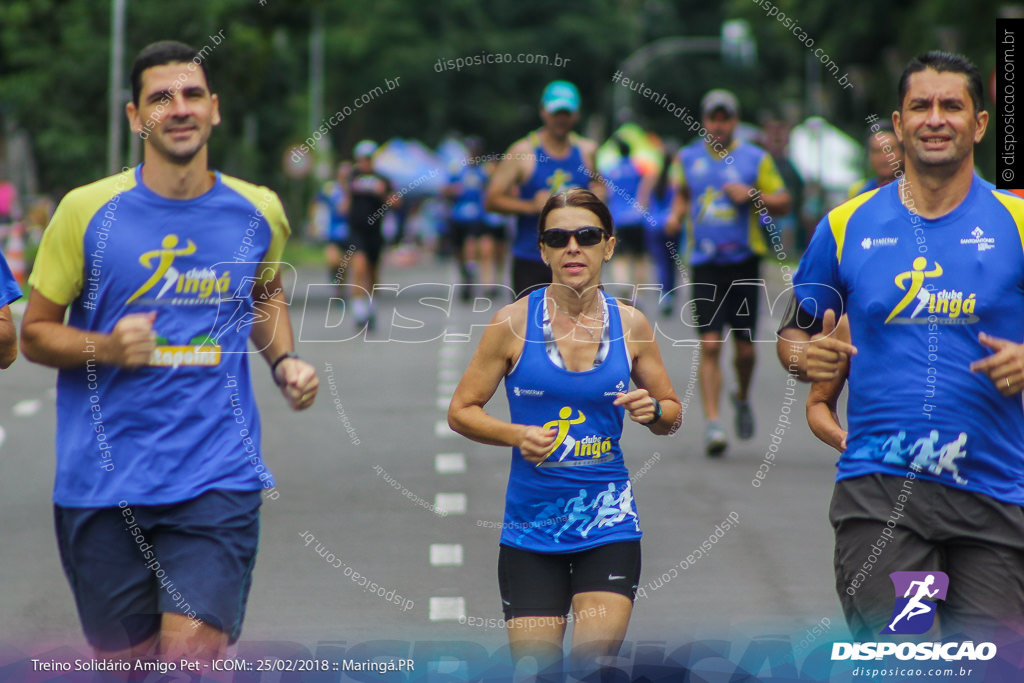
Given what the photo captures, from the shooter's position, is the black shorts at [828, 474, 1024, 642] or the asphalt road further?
the asphalt road

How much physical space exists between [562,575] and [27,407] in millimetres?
9302

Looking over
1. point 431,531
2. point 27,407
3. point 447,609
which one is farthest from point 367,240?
point 447,609

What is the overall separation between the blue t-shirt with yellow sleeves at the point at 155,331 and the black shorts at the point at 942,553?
64.2 inches

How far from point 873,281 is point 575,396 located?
0.89 meters

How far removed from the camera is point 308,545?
25.7 feet

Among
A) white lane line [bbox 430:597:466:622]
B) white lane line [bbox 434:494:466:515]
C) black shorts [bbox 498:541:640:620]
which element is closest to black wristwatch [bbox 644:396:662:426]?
black shorts [bbox 498:541:640:620]

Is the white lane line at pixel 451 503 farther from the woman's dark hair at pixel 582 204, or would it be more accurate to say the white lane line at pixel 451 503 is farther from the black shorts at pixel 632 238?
the black shorts at pixel 632 238

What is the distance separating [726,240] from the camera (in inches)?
412

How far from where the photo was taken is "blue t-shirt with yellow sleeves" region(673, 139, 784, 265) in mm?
10438

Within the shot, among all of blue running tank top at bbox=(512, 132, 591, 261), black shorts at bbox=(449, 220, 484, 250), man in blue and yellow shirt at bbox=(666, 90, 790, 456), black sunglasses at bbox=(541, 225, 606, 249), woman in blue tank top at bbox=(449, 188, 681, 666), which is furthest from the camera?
black shorts at bbox=(449, 220, 484, 250)

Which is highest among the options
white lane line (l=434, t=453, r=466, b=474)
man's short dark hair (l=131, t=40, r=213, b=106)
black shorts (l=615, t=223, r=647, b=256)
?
black shorts (l=615, t=223, r=647, b=256)

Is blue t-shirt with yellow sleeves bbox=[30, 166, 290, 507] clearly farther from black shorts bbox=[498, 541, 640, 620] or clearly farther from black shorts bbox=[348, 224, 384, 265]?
black shorts bbox=[348, 224, 384, 265]

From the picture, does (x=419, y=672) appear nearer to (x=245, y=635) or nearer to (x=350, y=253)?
(x=245, y=635)

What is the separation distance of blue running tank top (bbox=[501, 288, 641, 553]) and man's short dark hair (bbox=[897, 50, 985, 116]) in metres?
1.10
